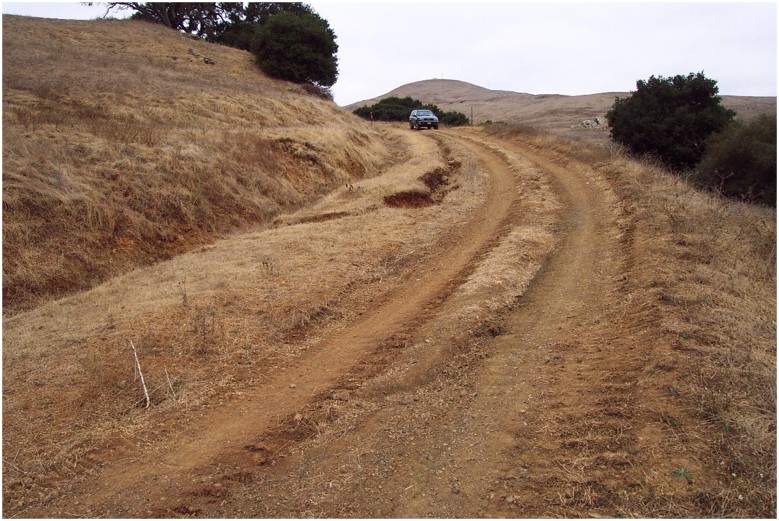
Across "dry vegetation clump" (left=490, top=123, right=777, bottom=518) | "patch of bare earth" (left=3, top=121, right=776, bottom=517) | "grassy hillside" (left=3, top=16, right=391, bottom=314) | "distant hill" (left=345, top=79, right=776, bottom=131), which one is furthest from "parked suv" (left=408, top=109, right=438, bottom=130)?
"patch of bare earth" (left=3, top=121, right=776, bottom=517)

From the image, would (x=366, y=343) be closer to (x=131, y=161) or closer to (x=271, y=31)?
(x=131, y=161)

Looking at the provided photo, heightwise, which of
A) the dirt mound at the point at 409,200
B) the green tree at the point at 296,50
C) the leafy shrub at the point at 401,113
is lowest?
the dirt mound at the point at 409,200

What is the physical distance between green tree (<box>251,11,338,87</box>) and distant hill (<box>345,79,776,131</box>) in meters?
18.0

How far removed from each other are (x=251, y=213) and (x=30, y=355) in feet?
26.8

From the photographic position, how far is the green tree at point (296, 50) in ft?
118

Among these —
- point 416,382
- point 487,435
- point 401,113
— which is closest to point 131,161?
point 416,382

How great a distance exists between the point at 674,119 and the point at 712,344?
21847 mm

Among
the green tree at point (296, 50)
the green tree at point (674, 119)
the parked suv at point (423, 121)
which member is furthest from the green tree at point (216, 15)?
the green tree at point (674, 119)

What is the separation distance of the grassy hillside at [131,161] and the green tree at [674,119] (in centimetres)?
1252

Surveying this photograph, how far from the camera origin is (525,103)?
71.6m

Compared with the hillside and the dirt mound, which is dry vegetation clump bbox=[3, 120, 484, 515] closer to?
the hillside

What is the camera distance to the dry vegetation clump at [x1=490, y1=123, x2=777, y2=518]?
149 inches

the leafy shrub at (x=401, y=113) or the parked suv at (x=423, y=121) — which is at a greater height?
the leafy shrub at (x=401, y=113)

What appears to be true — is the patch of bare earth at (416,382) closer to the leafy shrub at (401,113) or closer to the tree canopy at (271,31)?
the tree canopy at (271,31)
